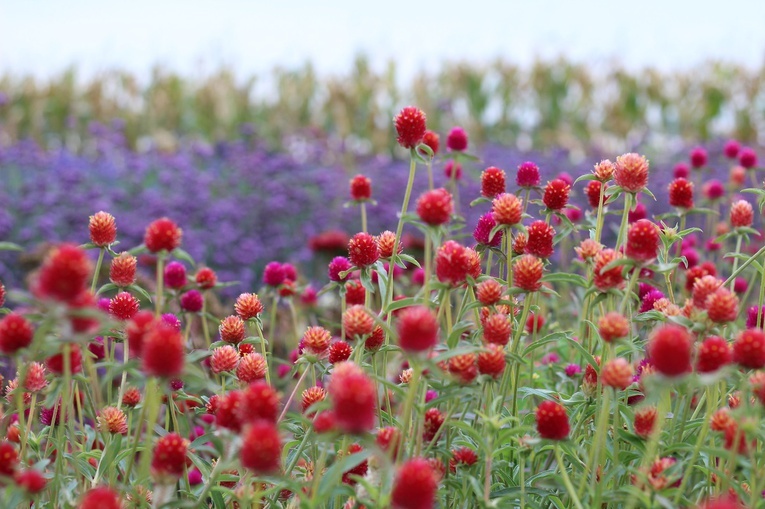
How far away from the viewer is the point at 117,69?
13.4 m

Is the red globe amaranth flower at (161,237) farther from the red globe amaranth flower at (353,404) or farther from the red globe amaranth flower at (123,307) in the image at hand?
the red globe amaranth flower at (353,404)

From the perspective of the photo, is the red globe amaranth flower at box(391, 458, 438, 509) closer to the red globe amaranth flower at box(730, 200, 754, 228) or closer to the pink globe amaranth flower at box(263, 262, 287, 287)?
the pink globe amaranth flower at box(263, 262, 287, 287)

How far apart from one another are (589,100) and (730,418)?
12345 millimetres

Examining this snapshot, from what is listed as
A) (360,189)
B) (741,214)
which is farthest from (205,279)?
(741,214)

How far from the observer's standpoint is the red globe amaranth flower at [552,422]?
1.59m

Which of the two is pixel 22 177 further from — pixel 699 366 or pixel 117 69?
pixel 699 366

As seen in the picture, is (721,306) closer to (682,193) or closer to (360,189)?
(682,193)

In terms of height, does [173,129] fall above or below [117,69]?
below

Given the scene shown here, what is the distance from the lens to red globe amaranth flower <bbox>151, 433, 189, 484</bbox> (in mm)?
1535

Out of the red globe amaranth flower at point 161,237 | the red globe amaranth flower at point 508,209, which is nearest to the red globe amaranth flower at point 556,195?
the red globe amaranth flower at point 508,209

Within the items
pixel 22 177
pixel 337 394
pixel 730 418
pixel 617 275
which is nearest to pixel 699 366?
pixel 730 418

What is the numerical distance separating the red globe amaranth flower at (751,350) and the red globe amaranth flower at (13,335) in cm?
132

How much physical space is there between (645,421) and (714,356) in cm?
29

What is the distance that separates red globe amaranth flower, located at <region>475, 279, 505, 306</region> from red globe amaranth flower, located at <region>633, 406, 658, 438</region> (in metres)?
0.38
